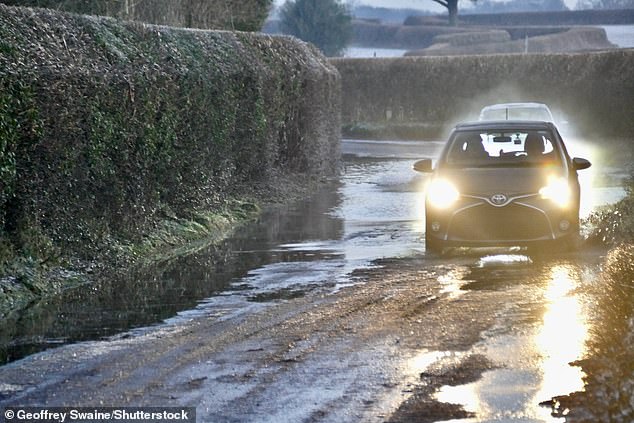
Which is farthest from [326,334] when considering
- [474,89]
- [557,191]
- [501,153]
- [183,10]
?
[474,89]

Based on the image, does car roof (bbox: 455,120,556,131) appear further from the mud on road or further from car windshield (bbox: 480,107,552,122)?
car windshield (bbox: 480,107,552,122)

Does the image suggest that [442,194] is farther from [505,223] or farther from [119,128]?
[119,128]

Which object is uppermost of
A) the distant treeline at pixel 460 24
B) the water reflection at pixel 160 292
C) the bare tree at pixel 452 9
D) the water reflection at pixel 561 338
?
the bare tree at pixel 452 9

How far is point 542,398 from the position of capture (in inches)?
324

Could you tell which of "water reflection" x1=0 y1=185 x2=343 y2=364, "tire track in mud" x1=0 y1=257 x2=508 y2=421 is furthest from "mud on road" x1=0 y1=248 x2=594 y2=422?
"water reflection" x1=0 y1=185 x2=343 y2=364

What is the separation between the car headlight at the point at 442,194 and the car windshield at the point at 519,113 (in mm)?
15324

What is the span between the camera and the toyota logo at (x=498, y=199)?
15.2 meters

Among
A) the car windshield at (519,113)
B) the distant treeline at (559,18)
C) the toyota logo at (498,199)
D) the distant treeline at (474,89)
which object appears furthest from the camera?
the distant treeline at (559,18)

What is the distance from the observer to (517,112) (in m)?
31.7

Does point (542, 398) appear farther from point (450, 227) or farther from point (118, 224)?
point (118, 224)

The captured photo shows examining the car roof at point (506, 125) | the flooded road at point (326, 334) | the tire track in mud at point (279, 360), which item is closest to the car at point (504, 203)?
the flooded road at point (326, 334)

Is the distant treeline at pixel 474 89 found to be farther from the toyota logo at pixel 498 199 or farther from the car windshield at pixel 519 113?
the toyota logo at pixel 498 199

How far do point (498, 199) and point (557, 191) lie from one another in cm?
73

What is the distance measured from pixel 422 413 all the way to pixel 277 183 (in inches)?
642
